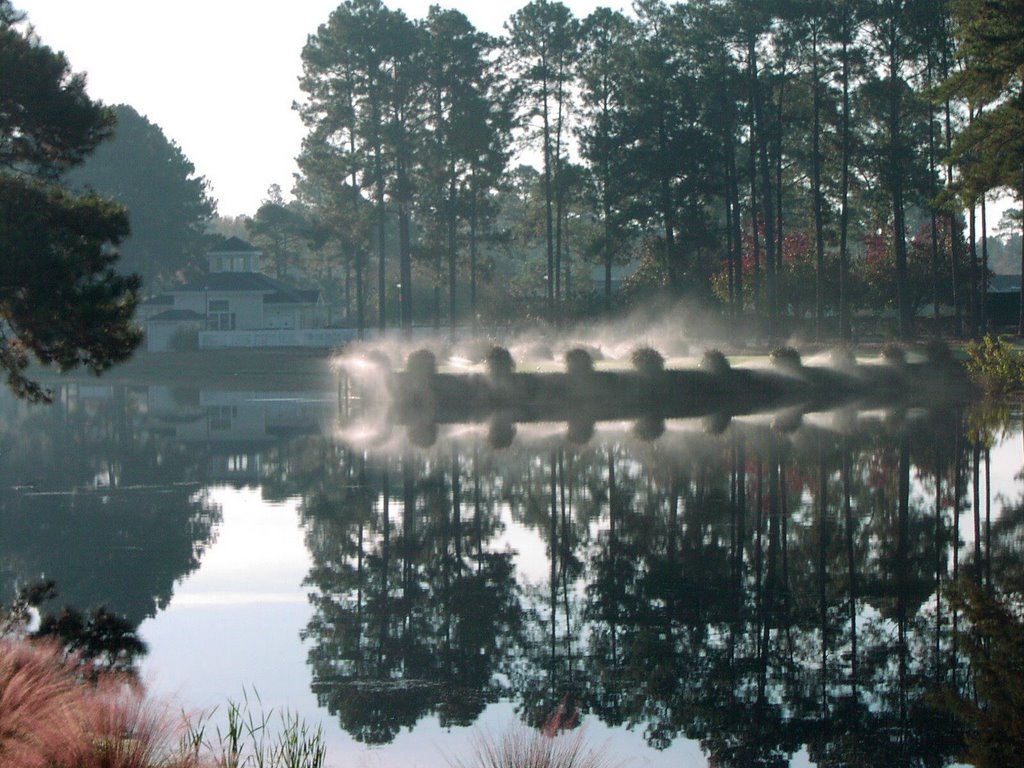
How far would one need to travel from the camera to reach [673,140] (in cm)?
6209

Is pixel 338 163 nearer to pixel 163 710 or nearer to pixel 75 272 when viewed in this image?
pixel 75 272

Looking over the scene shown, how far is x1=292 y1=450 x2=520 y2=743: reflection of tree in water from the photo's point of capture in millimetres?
10086

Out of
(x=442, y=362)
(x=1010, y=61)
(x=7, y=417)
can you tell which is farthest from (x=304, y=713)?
(x=7, y=417)

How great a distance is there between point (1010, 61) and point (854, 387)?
546 inches

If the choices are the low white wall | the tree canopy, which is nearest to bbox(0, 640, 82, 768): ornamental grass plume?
the tree canopy

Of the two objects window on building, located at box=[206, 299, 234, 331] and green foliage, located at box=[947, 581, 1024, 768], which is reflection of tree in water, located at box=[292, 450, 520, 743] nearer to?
green foliage, located at box=[947, 581, 1024, 768]

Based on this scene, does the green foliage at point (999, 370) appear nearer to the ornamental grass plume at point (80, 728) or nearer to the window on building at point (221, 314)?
the ornamental grass plume at point (80, 728)

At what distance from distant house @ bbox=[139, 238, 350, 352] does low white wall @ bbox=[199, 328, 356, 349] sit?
52 mm

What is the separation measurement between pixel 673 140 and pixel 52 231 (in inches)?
1811

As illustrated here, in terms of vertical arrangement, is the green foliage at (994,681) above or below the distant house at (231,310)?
below

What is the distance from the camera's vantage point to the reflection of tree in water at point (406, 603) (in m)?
10.1

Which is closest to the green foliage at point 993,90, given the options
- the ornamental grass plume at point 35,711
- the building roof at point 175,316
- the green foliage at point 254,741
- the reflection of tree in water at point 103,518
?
the reflection of tree in water at point 103,518

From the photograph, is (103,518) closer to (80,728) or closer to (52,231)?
(52,231)

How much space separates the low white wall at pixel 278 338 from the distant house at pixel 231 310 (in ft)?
0.17
